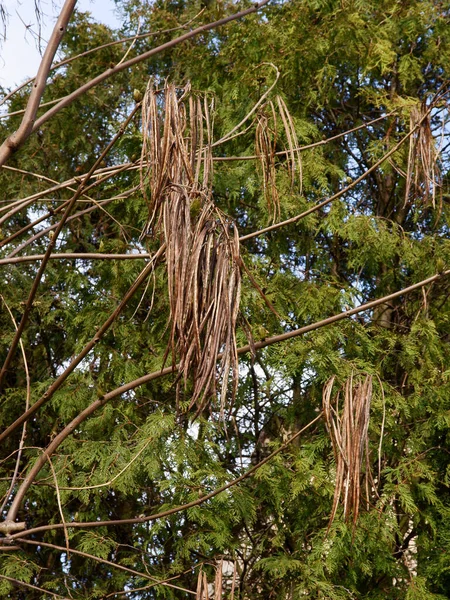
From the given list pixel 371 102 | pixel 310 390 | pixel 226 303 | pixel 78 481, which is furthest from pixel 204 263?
pixel 371 102

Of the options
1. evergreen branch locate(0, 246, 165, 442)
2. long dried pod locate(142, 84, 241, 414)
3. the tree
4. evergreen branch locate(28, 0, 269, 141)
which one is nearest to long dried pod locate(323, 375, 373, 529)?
long dried pod locate(142, 84, 241, 414)

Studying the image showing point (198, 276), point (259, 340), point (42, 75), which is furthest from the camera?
point (259, 340)

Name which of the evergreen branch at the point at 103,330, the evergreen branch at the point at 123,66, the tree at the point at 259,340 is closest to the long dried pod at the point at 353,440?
the evergreen branch at the point at 103,330

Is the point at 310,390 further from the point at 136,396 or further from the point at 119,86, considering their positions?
the point at 119,86

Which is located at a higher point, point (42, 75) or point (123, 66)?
point (123, 66)

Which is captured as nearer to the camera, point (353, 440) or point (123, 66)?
point (353, 440)

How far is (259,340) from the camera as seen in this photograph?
3.99m

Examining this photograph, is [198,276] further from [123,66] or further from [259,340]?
[259,340]

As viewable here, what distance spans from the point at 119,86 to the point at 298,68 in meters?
1.30

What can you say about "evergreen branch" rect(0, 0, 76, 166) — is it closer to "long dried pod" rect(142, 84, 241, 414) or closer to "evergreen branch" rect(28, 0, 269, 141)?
"evergreen branch" rect(28, 0, 269, 141)

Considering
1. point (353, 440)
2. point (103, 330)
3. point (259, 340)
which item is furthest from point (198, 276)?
point (259, 340)

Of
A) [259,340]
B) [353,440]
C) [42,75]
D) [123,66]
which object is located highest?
[259,340]

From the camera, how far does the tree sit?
3.90 metres

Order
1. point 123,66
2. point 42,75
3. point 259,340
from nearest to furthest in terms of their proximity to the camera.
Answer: point 42,75 → point 123,66 → point 259,340
